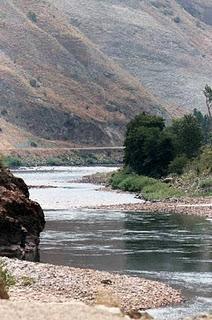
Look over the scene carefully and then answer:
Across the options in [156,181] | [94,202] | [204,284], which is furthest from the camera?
[156,181]

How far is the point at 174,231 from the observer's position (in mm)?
58406

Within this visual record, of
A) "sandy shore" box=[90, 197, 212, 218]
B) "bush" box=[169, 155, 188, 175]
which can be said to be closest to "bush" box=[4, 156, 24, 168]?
"bush" box=[169, 155, 188, 175]

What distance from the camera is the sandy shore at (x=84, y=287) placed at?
31.8 meters

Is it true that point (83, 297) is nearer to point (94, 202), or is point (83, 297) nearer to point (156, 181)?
point (94, 202)

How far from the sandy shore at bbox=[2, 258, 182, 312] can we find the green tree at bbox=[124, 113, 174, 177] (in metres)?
74.6

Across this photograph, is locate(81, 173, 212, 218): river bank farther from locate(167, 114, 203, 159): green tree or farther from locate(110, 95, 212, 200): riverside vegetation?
locate(167, 114, 203, 159): green tree

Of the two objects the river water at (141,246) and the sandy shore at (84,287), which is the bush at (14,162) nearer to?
the river water at (141,246)

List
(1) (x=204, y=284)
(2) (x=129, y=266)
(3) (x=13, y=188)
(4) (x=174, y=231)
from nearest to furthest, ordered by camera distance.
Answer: (1) (x=204, y=284) < (2) (x=129, y=266) < (3) (x=13, y=188) < (4) (x=174, y=231)

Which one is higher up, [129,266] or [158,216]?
[129,266]

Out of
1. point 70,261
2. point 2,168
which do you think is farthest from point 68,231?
point 70,261

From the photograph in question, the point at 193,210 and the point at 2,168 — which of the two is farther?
the point at 193,210

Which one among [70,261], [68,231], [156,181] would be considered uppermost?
[70,261]

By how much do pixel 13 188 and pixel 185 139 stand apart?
72.1 meters

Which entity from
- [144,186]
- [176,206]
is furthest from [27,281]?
[144,186]
